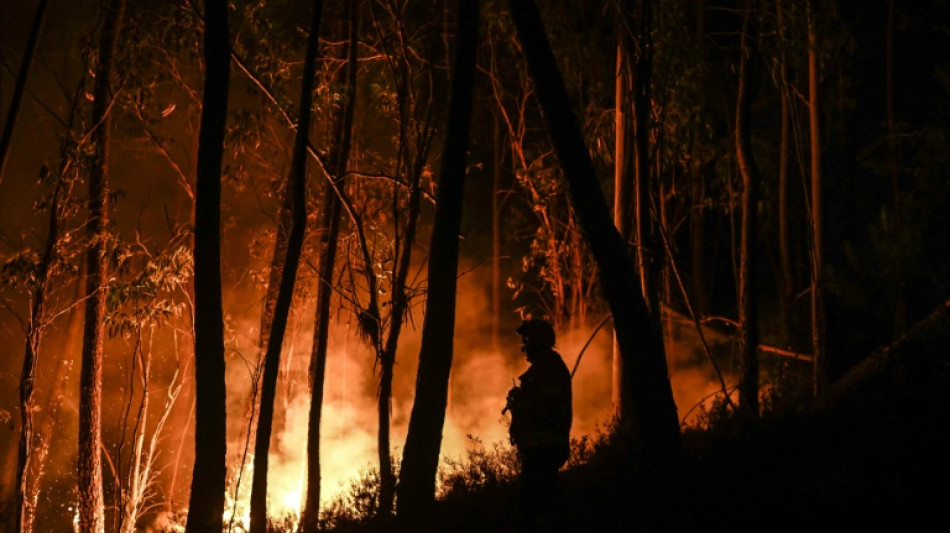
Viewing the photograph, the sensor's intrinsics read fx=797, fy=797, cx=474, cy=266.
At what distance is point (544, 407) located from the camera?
6.47 meters

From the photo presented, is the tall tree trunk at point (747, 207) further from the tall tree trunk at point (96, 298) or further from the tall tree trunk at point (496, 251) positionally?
the tall tree trunk at point (96, 298)

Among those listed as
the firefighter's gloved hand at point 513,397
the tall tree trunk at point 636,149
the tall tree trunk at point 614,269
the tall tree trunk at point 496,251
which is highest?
the tall tree trunk at point 496,251

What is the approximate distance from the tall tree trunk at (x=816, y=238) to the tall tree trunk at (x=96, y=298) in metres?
10.1

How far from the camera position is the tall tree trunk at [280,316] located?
30.7 feet

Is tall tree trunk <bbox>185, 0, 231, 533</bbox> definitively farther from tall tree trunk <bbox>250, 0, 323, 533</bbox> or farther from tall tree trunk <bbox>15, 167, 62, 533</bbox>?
tall tree trunk <bbox>15, 167, 62, 533</bbox>

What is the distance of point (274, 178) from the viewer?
1566 centimetres

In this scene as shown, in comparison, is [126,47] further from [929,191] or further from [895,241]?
[929,191]

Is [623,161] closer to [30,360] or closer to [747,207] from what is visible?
[747,207]

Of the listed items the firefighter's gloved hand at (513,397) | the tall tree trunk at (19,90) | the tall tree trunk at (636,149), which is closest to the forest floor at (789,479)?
the firefighter's gloved hand at (513,397)

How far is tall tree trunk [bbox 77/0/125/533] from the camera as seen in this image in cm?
1157

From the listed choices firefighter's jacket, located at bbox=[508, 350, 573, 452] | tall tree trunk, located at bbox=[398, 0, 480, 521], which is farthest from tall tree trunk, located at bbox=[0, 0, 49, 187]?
firefighter's jacket, located at bbox=[508, 350, 573, 452]

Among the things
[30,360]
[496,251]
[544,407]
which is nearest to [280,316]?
[544,407]

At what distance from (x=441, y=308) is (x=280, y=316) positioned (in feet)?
9.43

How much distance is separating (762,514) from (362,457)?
12.2 m
